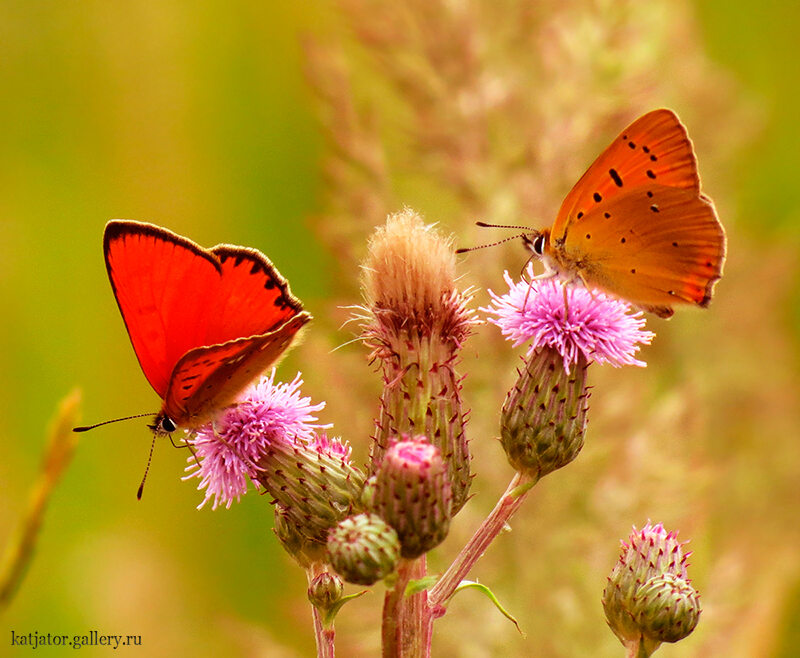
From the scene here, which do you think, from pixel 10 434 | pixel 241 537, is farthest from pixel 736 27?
pixel 10 434

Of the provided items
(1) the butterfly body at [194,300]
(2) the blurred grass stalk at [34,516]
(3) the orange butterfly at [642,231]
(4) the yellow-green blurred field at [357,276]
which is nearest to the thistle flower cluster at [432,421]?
(3) the orange butterfly at [642,231]

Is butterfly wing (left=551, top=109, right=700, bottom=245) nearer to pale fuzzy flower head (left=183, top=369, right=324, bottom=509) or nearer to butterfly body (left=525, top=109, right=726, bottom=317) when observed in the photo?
butterfly body (left=525, top=109, right=726, bottom=317)

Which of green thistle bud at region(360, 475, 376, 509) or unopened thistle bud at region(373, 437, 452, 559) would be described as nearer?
unopened thistle bud at region(373, 437, 452, 559)

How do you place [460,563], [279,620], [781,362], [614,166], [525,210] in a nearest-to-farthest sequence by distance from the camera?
1. [460,563]
2. [614,166]
3. [525,210]
4. [279,620]
5. [781,362]

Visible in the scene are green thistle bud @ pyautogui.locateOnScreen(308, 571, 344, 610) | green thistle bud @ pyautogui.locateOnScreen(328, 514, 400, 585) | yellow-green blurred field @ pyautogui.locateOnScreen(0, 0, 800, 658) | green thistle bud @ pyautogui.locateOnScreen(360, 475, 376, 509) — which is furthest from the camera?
yellow-green blurred field @ pyautogui.locateOnScreen(0, 0, 800, 658)

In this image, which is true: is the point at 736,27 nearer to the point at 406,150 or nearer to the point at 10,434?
the point at 406,150

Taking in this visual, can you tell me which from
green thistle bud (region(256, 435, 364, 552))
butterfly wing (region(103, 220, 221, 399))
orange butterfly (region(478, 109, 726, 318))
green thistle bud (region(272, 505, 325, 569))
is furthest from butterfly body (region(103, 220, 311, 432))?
orange butterfly (region(478, 109, 726, 318))

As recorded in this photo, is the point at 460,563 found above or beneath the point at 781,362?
beneath

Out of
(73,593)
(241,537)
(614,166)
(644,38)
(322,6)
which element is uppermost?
(322,6)
